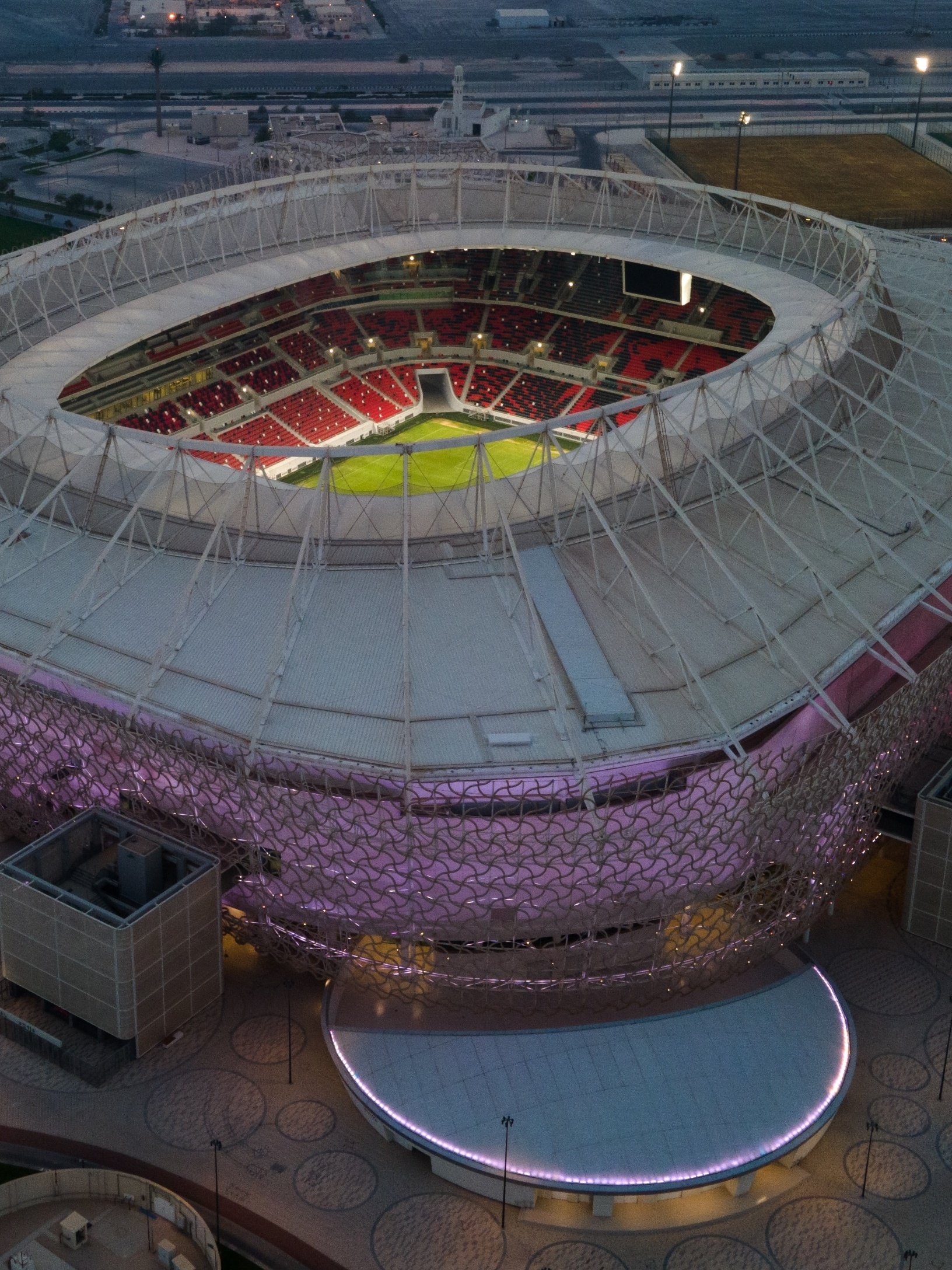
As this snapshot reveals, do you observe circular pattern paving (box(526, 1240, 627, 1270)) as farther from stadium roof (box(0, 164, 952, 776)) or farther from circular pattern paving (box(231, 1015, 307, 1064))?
stadium roof (box(0, 164, 952, 776))

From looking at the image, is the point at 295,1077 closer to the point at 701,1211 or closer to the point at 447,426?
the point at 701,1211

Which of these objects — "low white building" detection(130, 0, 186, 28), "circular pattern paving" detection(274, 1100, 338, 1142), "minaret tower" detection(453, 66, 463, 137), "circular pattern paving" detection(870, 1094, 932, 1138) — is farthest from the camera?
"low white building" detection(130, 0, 186, 28)

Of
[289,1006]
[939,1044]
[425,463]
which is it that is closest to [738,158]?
[425,463]

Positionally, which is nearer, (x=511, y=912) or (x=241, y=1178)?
(x=241, y=1178)

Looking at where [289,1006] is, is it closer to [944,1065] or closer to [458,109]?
[944,1065]

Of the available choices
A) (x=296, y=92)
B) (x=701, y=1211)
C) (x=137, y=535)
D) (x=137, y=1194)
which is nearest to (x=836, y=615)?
(x=701, y=1211)

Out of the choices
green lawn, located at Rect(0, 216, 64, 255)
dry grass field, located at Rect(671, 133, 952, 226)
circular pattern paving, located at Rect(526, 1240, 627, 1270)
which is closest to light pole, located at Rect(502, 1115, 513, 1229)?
circular pattern paving, located at Rect(526, 1240, 627, 1270)
